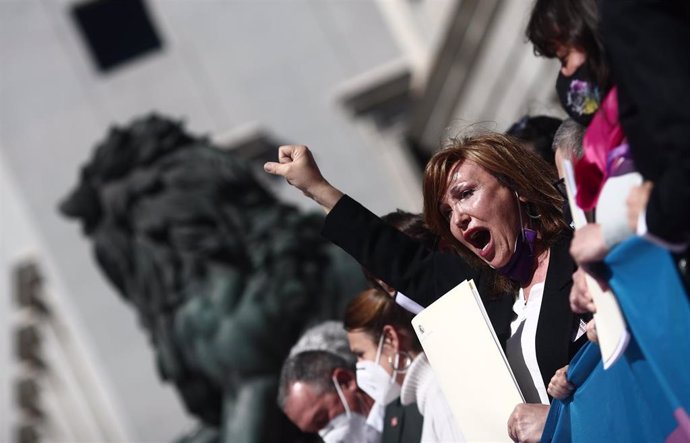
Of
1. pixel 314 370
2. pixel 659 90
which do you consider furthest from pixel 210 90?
pixel 659 90

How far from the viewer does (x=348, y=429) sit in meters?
3.96

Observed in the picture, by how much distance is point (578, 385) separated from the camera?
282 centimetres

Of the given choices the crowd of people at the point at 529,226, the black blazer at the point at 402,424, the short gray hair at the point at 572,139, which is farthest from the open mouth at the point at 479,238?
the black blazer at the point at 402,424

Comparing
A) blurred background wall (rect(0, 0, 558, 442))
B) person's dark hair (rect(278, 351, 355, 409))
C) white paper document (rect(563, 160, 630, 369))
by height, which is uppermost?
blurred background wall (rect(0, 0, 558, 442))

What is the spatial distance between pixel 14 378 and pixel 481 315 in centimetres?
1722

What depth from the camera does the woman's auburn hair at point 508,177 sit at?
3008 mm

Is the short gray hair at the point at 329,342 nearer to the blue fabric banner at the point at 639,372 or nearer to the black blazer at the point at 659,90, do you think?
the blue fabric banner at the point at 639,372

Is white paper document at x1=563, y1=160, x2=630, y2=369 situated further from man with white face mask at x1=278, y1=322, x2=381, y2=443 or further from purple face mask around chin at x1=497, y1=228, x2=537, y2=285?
man with white face mask at x1=278, y1=322, x2=381, y2=443

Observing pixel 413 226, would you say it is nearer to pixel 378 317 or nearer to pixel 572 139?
pixel 378 317

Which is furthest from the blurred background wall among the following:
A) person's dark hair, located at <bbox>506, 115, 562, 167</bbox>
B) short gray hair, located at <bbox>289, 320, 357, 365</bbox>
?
person's dark hair, located at <bbox>506, 115, 562, 167</bbox>

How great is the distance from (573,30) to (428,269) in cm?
94

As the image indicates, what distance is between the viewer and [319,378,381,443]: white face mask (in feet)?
12.9

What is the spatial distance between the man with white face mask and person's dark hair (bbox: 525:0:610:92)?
5.33 ft

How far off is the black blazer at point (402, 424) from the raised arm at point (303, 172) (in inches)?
31.1
